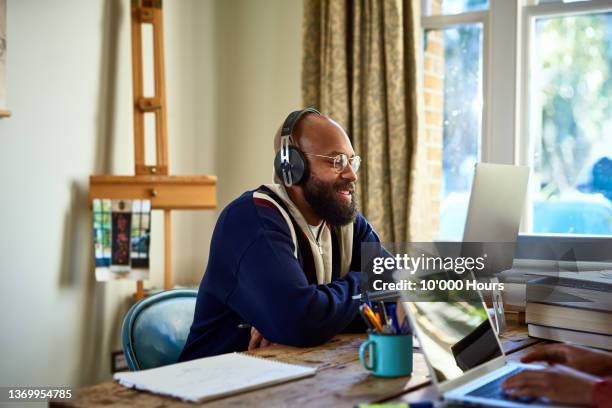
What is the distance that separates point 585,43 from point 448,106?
0.69 meters

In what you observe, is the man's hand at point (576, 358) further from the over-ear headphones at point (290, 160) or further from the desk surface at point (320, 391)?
the over-ear headphones at point (290, 160)

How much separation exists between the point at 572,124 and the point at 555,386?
99.2 inches

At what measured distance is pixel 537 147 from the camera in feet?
11.4

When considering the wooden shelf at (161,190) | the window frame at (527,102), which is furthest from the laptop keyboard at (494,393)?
the window frame at (527,102)

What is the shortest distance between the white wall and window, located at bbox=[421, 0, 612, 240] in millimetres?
794

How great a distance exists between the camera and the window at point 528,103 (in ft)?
11.0

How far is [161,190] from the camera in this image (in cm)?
315

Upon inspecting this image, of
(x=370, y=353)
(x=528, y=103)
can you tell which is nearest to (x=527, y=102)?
(x=528, y=103)

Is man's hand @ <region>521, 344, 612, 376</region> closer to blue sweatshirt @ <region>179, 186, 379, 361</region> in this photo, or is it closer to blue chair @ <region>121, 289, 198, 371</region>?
blue sweatshirt @ <region>179, 186, 379, 361</region>

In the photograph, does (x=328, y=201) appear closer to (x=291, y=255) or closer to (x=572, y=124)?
(x=291, y=255)

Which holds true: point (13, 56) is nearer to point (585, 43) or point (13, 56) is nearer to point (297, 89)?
point (297, 89)

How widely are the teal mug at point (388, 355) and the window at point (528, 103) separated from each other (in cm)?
226

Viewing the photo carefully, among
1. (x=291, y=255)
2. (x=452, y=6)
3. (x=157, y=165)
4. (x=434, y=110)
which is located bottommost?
(x=291, y=255)

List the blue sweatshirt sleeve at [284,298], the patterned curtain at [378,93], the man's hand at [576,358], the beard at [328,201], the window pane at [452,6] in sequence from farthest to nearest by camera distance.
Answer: the window pane at [452,6]
the patterned curtain at [378,93]
the beard at [328,201]
the blue sweatshirt sleeve at [284,298]
the man's hand at [576,358]
